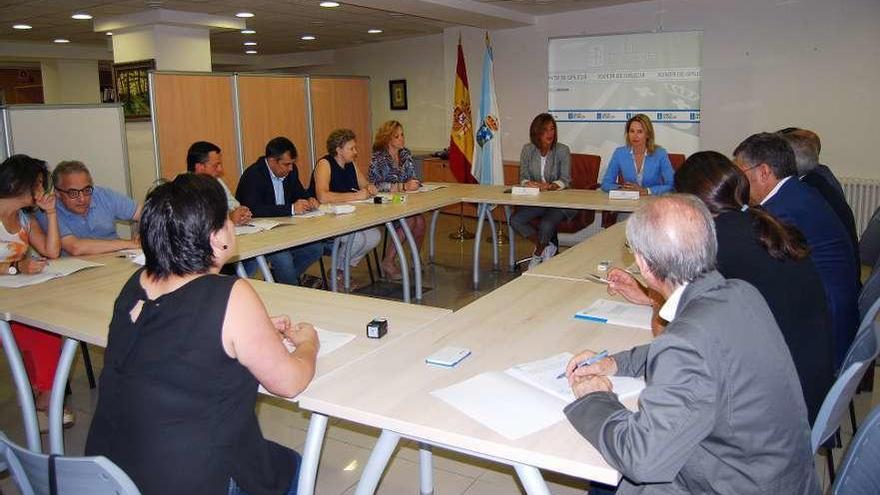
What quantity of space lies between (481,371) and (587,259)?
1.49 metres

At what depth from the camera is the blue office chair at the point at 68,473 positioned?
3.91 ft

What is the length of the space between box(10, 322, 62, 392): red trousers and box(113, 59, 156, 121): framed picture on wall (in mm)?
3615

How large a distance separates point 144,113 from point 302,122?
148cm

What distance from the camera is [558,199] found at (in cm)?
499

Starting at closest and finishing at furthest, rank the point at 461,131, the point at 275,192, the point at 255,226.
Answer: the point at 255,226, the point at 275,192, the point at 461,131

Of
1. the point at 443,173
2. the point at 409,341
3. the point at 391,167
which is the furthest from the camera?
the point at 443,173

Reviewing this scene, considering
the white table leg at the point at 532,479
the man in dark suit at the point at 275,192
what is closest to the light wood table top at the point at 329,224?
the man in dark suit at the point at 275,192

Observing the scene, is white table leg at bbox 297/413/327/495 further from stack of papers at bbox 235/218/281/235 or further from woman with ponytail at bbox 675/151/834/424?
stack of papers at bbox 235/218/281/235

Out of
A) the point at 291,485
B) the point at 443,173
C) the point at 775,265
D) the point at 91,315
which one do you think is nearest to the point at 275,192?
the point at 91,315

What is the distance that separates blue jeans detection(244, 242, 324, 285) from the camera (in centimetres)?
446

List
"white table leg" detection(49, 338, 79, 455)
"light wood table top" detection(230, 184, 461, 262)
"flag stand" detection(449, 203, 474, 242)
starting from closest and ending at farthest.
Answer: "white table leg" detection(49, 338, 79, 455) → "light wood table top" detection(230, 184, 461, 262) → "flag stand" detection(449, 203, 474, 242)

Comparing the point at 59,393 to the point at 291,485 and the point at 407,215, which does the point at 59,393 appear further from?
the point at 407,215

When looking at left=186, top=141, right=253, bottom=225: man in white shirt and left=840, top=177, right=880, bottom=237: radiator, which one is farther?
left=840, top=177, right=880, bottom=237: radiator

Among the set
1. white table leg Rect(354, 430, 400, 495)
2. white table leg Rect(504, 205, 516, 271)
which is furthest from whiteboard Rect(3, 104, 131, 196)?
white table leg Rect(354, 430, 400, 495)
